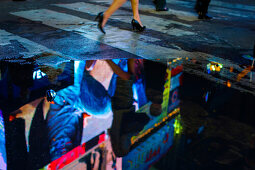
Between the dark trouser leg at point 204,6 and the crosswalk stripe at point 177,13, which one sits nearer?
the dark trouser leg at point 204,6

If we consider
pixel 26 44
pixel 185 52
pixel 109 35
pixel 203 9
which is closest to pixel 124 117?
pixel 185 52

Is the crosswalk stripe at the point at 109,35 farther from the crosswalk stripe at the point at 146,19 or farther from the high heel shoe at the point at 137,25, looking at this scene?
the crosswalk stripe at the point at 146,19

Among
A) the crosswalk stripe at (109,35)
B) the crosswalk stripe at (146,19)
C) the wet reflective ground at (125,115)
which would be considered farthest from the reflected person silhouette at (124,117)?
the crosswalk stripe at (146,19)

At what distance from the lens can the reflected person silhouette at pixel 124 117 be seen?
1904 millimetres

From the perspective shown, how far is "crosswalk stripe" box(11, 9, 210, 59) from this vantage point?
12.6 feet

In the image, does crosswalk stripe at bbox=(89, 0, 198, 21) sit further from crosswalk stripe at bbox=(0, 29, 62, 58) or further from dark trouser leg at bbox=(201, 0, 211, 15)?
crosswalk stripe at bbox=(0, 29, 62, 58)

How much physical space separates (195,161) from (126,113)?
792 mm

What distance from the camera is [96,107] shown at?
240cm

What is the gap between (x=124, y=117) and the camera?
7.32ft

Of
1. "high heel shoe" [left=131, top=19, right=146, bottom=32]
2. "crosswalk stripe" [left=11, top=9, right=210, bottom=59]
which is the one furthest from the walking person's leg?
"high heel shoe" [left=131, top=19, right=146, bottom=32]

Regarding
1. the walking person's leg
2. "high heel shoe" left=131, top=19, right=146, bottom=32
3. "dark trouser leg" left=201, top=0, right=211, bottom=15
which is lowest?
"high heel shoe" left=131, top=19, right=146, bottom=32

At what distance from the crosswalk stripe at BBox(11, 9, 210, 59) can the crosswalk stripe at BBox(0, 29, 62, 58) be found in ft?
3.00

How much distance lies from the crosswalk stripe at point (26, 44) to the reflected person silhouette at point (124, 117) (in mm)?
1278

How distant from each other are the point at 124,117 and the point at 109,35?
2.73m
